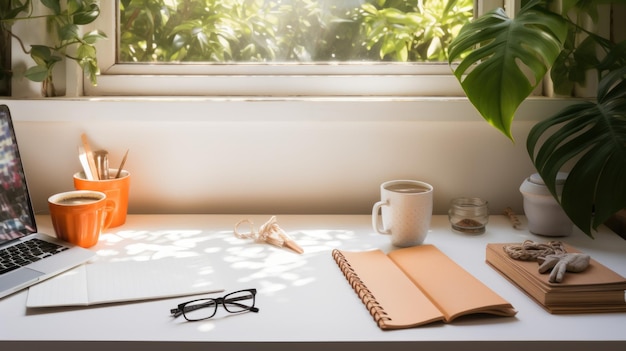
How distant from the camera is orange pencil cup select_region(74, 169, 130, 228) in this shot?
4.53 feet

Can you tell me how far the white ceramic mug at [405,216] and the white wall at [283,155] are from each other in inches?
9.5

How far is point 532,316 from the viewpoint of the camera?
962 mm

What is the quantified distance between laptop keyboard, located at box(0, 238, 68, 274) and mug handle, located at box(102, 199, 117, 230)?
0.15 m

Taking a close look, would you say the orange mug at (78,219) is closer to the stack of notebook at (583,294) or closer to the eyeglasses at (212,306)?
the eyeglasses at (212,306)

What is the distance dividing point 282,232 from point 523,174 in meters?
0.62

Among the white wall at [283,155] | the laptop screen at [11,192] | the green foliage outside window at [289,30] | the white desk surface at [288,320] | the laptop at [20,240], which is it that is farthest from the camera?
the green foliage outside window at [289,30]

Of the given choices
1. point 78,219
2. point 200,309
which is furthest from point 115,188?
point 200,309

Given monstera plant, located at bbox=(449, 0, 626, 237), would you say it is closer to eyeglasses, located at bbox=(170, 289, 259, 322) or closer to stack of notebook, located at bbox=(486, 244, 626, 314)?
stack of notebook, located at bbox=(486, 244, 626, 314)

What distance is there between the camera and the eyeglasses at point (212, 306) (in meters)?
0.96

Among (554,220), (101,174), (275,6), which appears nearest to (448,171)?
(554,220)

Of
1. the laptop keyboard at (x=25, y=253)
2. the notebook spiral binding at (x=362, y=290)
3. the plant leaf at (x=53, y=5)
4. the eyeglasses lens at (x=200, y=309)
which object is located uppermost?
the plant leaf at (x=53, y=5)

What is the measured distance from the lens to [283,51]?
160 centimetres

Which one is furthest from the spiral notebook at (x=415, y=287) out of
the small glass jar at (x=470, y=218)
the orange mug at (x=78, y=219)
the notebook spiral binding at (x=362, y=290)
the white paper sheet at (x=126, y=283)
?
the orange mug at (x=78, y=219)

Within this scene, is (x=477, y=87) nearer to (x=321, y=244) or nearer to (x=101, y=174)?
(x=321, y=244)
